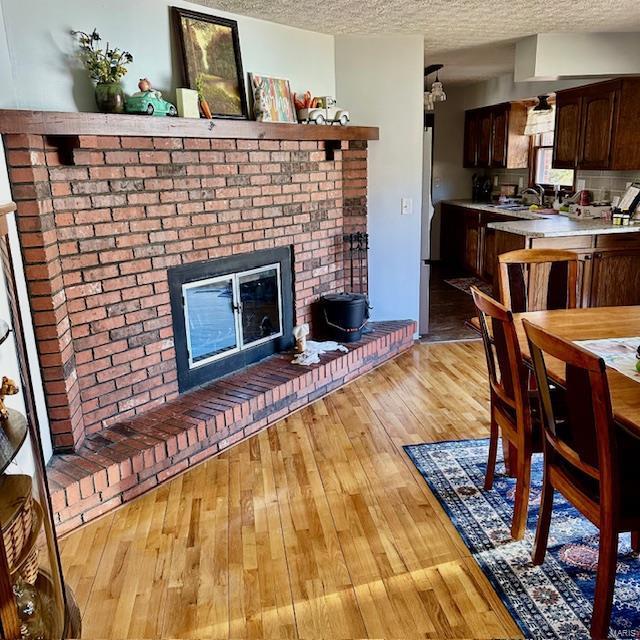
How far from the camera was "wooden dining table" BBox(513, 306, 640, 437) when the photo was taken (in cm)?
165

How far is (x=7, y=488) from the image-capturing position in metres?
1.53

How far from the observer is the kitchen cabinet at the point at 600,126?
→ 460 cm

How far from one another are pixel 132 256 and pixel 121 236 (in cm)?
12

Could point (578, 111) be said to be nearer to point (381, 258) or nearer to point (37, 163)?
point (381, 258)

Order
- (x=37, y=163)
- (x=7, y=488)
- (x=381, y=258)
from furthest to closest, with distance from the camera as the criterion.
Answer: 1. (x=381, y=258)
2. (x=37, y=163)
3. (x=7, y=488)

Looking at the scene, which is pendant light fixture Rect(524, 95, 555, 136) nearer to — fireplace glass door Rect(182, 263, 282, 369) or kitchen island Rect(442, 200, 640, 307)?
Answer: kitchen island Rect(442, 200, 640, 307)

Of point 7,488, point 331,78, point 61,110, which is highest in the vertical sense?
point 331,78

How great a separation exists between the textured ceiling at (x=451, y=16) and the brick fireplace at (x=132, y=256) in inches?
25.6

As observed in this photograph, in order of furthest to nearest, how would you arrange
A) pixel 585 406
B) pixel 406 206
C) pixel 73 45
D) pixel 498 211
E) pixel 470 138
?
pixel 470 138
pixel 498 211
pixel 406 206
pixel 73 45
pixel 585 406

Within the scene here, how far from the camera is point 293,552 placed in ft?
7.27

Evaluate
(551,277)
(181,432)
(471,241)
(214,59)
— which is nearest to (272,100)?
(214,59)

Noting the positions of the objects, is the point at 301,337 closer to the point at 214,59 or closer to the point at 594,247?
the point at 214,59

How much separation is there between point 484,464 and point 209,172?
6.97 ft

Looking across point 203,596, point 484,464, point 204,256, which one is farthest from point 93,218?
point 484,464
